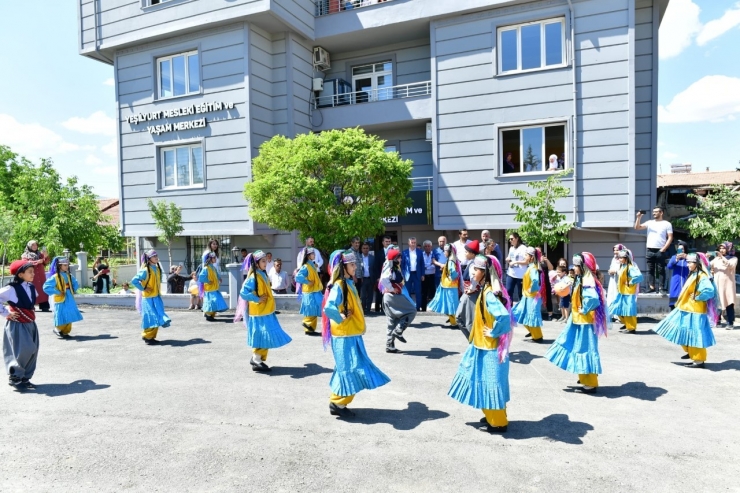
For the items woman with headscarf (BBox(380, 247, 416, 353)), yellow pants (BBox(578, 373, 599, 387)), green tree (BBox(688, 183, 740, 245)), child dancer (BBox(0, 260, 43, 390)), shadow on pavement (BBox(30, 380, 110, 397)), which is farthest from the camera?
green tree (BBox(688, 183, 740, 245))

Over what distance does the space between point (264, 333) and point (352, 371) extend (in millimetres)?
2390

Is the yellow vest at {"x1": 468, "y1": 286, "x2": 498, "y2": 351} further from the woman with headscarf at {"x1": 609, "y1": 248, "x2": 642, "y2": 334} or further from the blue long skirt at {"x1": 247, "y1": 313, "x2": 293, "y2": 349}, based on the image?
the woman with headscarf at {"x1": 609, "y1": 248, "x2": 642, "y2": 334}

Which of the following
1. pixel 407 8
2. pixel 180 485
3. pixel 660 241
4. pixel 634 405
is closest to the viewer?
pixel 180 485

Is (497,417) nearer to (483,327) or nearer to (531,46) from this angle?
(483,327)

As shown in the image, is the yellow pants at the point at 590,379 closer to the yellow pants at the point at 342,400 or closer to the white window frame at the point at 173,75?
the yellow pants at the point at 342,400

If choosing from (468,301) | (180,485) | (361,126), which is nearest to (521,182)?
(361,126)

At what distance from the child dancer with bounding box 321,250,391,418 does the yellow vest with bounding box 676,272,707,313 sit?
5186 millimetres

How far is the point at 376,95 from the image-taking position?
1762 centimetres

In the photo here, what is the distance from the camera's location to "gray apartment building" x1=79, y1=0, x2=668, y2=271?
13727 millimetres

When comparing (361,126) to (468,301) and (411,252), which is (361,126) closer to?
(411,252)

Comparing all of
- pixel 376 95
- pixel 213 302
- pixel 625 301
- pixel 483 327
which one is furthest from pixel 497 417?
pixel 376 95

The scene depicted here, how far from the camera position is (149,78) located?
56.6ft

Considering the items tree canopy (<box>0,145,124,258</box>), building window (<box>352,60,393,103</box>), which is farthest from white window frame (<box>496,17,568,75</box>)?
tree canopy (<box>0,145,124,258</box>)

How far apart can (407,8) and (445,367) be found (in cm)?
1219
